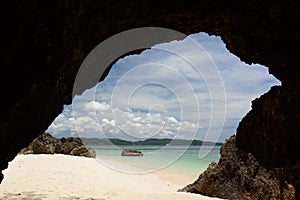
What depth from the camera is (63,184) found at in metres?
13.7

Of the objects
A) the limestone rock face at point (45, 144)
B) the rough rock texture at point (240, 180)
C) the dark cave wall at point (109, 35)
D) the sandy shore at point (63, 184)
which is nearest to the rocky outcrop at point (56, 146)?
the limestone rock face at point (45, 144)

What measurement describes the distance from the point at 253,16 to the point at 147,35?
2401 millimetres

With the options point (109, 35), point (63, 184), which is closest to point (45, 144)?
point (63, 184)

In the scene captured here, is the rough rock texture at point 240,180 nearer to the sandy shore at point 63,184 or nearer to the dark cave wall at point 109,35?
the sandy shore at point 63,184

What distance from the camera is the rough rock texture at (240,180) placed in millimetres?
10773

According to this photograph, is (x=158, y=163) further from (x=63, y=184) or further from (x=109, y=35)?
(x=109, y=35)

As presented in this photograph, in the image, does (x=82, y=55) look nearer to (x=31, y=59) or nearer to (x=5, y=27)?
(x=31, y=59)

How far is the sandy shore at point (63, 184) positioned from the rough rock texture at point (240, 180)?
73 cm

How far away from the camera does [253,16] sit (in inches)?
241

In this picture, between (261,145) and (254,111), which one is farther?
(254,111)


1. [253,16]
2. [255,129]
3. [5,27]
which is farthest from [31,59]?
[255,129]

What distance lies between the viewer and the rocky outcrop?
2488 cm

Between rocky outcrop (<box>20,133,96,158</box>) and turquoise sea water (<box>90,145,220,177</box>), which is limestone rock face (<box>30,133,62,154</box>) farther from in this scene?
turquoise sea water (<box>90,145,220,177</box>)

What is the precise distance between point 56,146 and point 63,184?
13.0 meters
